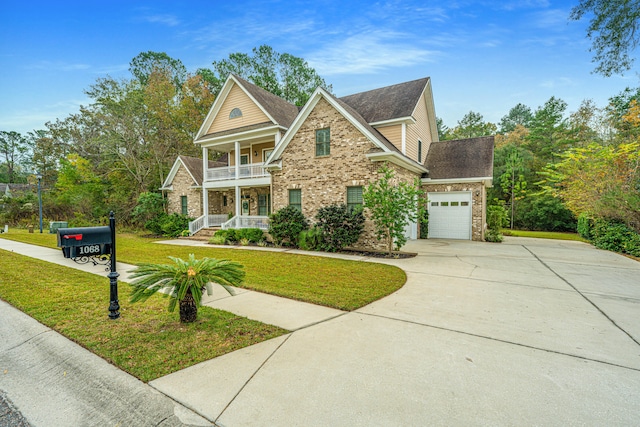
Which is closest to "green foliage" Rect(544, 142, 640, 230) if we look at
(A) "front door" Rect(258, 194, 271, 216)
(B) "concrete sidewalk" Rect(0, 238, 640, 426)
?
(B) "concrete sidewalk" Rect(0, 238, 640, 426)

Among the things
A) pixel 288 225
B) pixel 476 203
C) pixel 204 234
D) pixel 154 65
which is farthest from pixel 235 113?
pixel 154 65

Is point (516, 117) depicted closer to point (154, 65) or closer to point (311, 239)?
point (311, 239)

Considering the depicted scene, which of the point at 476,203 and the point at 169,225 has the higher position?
the point at 476,203

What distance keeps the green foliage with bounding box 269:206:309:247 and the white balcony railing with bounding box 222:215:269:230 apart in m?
1.90

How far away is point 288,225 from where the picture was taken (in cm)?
1301

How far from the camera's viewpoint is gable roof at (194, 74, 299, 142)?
16489 mm

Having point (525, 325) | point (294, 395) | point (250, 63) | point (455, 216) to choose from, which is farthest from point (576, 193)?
point (250, 63)

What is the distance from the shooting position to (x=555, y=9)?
11.1m

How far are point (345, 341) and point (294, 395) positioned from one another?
1250 millimetres

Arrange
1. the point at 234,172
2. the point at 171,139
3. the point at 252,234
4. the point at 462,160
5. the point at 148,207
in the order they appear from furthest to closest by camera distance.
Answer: the point at 171,139 < the point at 148,207 < the point at 234,172 < the point at 462,160 < the point at 252,234

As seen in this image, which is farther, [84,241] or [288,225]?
[288,225]

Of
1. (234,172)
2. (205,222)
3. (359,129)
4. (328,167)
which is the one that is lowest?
(205,222)

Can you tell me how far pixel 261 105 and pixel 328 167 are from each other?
7040mm

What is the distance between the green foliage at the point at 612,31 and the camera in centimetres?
1000
